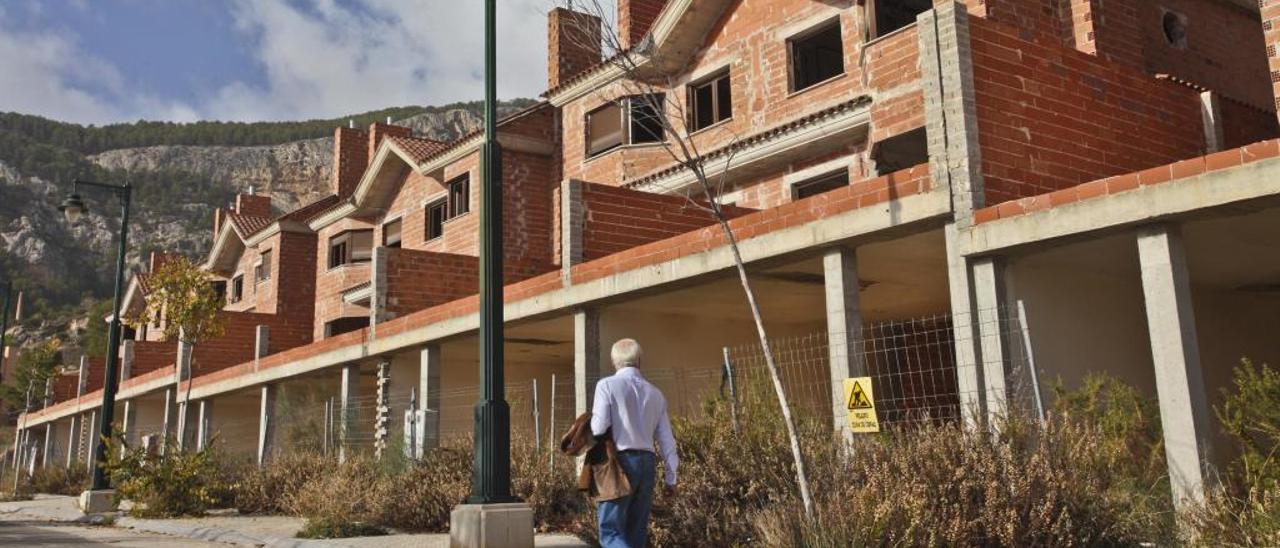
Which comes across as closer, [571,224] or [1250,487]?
[1250,487]

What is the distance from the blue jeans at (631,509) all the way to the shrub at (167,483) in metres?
11.7

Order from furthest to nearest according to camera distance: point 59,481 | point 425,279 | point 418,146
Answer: point 59,481
point 418,146
point 425,279

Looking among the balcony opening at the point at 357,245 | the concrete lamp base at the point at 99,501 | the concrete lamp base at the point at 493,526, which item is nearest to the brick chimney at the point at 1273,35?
the concrete lamp base at the point at 493,526

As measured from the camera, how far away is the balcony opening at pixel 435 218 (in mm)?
28125

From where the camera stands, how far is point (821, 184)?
18.8m

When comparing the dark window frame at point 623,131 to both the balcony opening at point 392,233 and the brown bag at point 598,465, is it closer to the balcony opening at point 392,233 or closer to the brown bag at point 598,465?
the balcony opening at point 392,233

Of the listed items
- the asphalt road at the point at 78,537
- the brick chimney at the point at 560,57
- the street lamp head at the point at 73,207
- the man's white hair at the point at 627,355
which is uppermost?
the brick chimney at the point at 560,57

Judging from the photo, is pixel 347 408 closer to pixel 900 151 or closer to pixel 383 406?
pixel 383 406

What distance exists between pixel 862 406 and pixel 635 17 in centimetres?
1738

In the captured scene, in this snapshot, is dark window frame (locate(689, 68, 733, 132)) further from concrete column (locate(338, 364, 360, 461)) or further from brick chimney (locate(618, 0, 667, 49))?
concrete column (locate(338, 364, 360, 461))

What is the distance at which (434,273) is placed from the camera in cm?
2075

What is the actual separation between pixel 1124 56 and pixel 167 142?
515 feet

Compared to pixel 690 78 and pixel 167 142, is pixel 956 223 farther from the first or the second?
pixel 167 142

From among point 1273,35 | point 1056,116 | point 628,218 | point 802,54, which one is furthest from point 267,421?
point 1273,35
